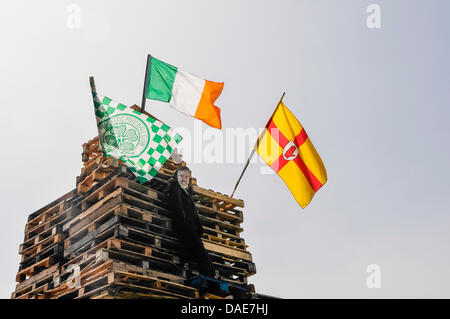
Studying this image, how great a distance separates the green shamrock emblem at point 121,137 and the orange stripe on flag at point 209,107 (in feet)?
6.66

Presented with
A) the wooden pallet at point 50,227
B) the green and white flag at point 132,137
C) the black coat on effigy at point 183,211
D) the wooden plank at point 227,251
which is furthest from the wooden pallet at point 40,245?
the wooden plank at point 227,251

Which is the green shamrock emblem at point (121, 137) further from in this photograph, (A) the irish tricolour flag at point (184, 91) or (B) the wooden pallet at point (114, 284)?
(B) the wooden pallet at point (114, 284)

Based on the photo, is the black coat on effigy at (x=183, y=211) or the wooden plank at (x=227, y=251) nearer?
the black coat on effigy at (x=183, y=211)

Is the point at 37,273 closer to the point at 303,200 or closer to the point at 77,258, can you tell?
the point at 77,258

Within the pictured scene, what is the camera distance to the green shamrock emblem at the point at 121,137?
32.2 ft

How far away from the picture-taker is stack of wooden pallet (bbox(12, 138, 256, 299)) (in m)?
9.12

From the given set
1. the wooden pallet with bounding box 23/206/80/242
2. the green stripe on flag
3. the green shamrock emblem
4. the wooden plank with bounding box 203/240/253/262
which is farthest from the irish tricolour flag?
the wooden pallet with bounding box 23/206/80/242

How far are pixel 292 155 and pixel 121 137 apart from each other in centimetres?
456

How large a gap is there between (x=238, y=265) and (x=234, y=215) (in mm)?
1372

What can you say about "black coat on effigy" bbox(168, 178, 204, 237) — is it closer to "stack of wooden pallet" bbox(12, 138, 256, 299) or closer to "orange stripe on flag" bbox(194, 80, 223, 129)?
"stack of wooden pallet" bbox(12, 138, 256, 299)

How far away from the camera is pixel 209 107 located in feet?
38.8

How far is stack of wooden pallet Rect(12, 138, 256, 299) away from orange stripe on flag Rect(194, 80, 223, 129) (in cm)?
133

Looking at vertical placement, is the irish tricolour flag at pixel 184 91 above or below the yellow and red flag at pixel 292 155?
above
